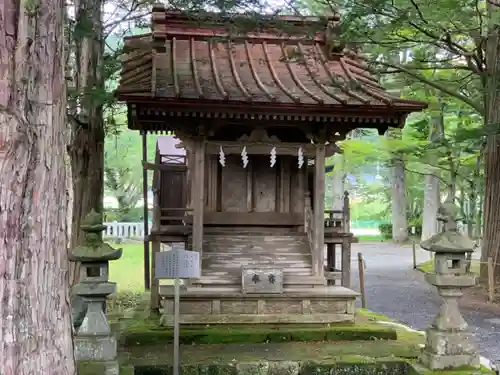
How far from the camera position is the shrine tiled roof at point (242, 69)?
7.79 m

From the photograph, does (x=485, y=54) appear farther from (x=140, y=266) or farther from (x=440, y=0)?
(x=140, y=266)

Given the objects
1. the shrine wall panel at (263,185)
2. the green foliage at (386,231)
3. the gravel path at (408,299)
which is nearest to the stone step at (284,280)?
the shrine wall panel at (263,185)

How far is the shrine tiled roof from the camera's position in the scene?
25.5ft

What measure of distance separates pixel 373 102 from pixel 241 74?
221 cm

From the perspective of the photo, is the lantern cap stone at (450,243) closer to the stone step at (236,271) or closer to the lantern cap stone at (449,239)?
the lantern cap stone at (449,239)

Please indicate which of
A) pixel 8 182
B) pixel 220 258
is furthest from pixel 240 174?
pixel 8 182

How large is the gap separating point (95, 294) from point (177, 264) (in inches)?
37.2

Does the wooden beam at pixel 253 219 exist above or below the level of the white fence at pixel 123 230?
above

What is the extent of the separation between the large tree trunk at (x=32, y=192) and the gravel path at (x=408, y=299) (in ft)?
20.3

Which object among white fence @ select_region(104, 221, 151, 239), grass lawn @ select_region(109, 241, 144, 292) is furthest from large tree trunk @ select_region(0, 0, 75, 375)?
white fence @ select_region(104, 221, 151, 239)

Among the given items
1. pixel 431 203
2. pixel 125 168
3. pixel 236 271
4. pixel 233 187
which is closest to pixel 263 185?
pixel 233 187

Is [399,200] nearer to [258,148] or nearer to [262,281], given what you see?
[258,148]

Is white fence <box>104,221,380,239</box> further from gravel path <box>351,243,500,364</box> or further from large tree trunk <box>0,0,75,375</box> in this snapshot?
large tree trunk <box>0,0,75,375</box>

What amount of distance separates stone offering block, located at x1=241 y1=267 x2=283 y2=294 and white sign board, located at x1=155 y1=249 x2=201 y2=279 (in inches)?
84.6
